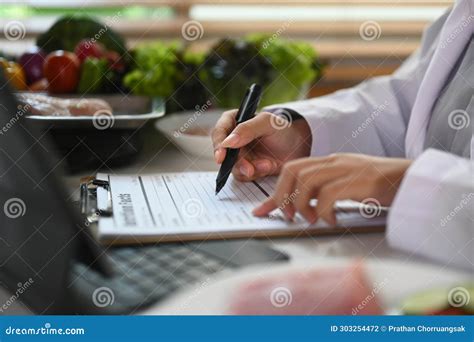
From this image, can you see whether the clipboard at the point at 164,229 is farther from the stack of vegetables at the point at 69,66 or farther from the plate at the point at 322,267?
the stack of vegetables at the point at 69,66

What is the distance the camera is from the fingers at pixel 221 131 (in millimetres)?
609

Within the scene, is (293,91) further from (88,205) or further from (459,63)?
(88,205)

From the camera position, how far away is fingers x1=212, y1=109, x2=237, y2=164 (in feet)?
2.00

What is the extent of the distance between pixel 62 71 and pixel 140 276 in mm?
496

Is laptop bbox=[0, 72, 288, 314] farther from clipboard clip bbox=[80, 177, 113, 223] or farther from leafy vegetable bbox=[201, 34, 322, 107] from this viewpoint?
leafy vegetable bbox=[201, 34, 322, 107]

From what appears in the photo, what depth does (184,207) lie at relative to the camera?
1.79 ft

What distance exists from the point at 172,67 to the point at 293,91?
0.18 metres

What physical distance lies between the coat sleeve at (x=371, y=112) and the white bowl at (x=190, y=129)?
0.07 metres

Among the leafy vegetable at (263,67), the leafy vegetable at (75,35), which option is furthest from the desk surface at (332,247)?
the leafy vegetable at (75,35)

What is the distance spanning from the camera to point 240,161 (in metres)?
0.61

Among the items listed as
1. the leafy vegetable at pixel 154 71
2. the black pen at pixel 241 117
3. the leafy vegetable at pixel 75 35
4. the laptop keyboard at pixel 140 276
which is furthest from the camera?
the leafy vegetable at pixel 75 35

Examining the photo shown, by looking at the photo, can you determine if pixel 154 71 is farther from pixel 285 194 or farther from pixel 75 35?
pixel 285 194

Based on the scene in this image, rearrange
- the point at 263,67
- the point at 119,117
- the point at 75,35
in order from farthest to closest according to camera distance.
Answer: the point at 75,35 < the point at 263,67 < the point at 119,117

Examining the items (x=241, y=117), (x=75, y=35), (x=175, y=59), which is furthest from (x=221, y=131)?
(x=75, y=35)
